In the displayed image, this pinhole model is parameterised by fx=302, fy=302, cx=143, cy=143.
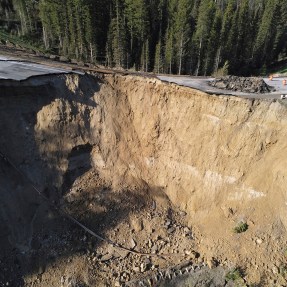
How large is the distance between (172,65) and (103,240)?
82.9 ft

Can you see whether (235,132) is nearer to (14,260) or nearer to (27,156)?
(27,156)

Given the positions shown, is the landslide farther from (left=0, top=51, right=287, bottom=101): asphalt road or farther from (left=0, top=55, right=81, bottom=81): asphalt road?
(left=0, top=51, right=287, bottom=101): asphalt road

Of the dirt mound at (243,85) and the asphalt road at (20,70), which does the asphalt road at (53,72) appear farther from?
the dirt mound at (243,85)

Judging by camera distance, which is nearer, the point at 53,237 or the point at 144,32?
the point at 53,237

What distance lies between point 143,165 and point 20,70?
30.0 feet

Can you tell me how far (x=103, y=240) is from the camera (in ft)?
54.7

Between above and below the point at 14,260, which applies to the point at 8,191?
above

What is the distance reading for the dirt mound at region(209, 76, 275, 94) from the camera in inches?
709

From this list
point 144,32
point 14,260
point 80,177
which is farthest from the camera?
point 144,32

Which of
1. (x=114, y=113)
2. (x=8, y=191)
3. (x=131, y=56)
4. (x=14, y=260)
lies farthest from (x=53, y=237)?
(x=131, y=56)

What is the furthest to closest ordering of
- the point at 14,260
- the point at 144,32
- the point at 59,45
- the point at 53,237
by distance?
the point at 59,45, the point at 144,32, the point at 53,237, the point at 14,260

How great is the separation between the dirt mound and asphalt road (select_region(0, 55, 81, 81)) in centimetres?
933

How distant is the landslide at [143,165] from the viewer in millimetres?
15938

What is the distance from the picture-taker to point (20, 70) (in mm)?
17438
